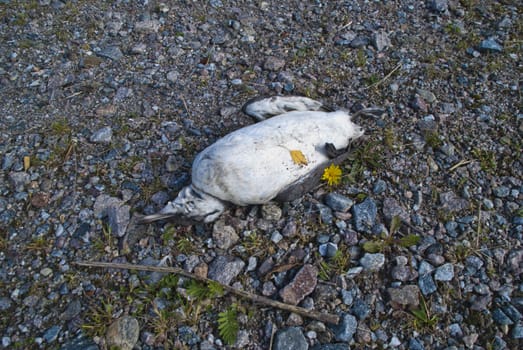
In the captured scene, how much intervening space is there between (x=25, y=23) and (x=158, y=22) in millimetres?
1579

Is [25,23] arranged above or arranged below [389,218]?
above

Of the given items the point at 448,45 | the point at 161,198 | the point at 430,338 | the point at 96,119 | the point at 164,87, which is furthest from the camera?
the point at 448,45

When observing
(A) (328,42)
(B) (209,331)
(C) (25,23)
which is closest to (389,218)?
(B) (209,331)

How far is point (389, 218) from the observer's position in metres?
3.71

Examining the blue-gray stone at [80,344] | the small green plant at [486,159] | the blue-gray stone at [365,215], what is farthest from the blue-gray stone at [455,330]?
the blue-gray stone at [80,344]

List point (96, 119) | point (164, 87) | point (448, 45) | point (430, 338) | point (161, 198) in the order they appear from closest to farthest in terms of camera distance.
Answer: point (430, 338)
point (161, 198)
point (96, 119)
point (164, 87)
point (448, 45)

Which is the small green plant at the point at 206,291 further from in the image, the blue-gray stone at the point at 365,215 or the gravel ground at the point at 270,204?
the blue-gray stone at the point at 365,215

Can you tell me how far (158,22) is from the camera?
17.8 ft

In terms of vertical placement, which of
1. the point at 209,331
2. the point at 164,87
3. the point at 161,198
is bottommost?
the point at 209,331

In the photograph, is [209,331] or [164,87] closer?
[209,331]

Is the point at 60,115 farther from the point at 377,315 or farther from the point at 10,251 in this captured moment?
the point at 377,315

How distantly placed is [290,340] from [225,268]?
0.71 meters

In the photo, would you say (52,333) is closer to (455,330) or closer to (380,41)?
(455,330)

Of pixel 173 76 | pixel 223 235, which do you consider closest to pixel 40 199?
pixel 223 235
